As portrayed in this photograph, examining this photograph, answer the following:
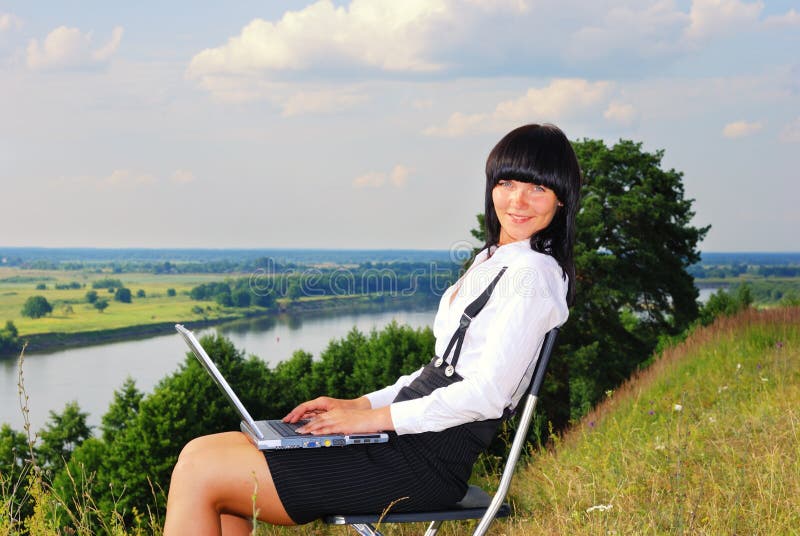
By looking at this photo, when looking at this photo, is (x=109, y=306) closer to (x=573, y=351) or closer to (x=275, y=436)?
(x=573, y=351)

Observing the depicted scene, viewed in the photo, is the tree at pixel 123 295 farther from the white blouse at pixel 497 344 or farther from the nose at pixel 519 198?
the white blouse at pixel 497 344

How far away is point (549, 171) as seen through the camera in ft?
7.79

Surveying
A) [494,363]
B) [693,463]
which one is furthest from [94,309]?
[494,363]

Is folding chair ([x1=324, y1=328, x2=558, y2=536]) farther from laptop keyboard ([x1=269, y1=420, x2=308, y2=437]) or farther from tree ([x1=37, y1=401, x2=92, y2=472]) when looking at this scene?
tree ([x1=37, y1=401, x2=92, y2=472])

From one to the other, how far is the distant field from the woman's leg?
74804mm

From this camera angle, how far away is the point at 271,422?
7.93ft

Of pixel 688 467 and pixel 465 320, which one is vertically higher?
pixel 465 320

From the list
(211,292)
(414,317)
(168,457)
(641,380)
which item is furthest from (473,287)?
(211,292)

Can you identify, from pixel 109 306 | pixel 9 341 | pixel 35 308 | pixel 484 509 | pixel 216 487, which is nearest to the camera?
pixel 216 487

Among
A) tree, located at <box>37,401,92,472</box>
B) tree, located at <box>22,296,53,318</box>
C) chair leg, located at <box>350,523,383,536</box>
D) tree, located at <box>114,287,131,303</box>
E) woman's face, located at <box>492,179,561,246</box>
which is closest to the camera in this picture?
chair leg, located at <box>350,523,383,536</box>

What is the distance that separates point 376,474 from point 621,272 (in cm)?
2528

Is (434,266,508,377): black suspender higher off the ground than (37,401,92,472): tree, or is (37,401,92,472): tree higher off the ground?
(434,266,508,377): black suspender

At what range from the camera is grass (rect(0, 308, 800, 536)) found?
326 cm

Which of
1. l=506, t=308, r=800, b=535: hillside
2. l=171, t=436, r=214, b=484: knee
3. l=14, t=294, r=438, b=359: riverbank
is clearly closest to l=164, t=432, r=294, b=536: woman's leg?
l=171, t=436, r=214, b=484: knee
